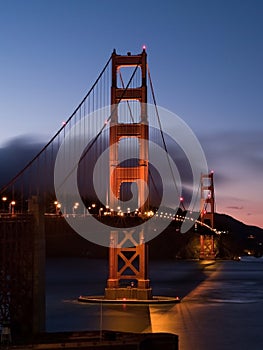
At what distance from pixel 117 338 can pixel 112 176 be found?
703 inches

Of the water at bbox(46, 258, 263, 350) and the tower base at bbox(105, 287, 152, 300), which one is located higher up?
the tower base at bbox(105, 287, 152, 300)

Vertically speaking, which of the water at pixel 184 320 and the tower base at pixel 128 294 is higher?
the tower base at pixel 128 294

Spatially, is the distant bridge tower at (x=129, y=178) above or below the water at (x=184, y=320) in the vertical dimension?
above

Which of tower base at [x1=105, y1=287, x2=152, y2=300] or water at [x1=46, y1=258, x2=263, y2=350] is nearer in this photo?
water at [x1=46, y1=258, x2=263, y2=350]

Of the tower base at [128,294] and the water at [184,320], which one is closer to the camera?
the water at [184,320]

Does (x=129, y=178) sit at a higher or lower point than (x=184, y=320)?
higher

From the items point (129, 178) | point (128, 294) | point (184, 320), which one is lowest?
point (184, 320)

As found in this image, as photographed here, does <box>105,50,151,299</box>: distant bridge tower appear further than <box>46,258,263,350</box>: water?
Yes

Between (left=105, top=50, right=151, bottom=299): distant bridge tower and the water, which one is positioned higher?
(left=105, top=50, right=151, bottom=299): distant bridge tower

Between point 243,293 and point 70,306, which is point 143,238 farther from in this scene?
point 243,293

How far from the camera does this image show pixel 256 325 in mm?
26828

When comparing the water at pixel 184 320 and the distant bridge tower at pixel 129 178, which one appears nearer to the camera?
the water at pixel 184 320

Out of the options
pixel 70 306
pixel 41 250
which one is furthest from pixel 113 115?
pixel 41 250

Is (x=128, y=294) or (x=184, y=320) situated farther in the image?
(x=128, y=294)
